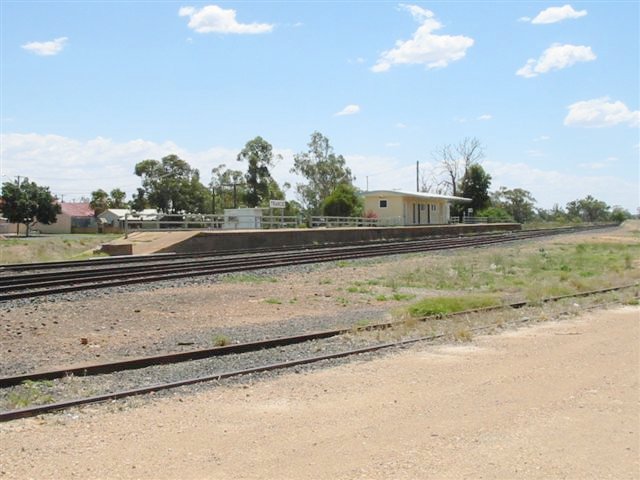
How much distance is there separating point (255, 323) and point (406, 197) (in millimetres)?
55826

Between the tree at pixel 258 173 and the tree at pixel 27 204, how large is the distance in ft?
80.9

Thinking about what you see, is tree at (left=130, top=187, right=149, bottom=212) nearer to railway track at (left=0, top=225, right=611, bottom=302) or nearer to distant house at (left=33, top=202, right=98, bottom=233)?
distant house at (left=33, top=202, right=98, bottom=233)

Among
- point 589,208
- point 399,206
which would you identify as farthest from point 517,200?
point 399,206

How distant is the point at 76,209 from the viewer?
105750 millimetres

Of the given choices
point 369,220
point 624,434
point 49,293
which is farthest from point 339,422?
point 369,220

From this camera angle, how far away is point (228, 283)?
1833cm

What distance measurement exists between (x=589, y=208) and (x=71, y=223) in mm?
124216

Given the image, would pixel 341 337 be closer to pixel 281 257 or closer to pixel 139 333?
pixel 139 333

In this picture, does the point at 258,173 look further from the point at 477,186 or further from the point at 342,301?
the point at 342,301

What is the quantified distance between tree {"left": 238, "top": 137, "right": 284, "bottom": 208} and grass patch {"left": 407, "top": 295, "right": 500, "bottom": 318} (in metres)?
73.5

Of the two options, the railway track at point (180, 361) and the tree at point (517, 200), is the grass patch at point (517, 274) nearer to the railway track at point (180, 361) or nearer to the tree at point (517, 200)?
the railway track at point (180, 361)

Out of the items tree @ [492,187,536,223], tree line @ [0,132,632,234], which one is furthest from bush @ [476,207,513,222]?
tree @ [492,187,536,223]

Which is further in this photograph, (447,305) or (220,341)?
(447,305)

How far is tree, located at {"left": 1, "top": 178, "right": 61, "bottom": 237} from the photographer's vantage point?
257 ft
